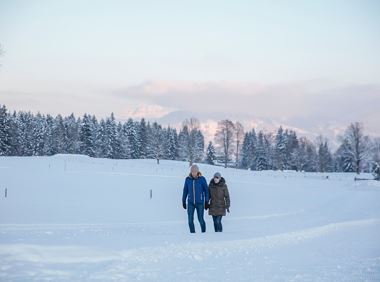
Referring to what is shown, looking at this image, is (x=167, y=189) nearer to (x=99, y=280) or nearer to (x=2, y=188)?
(x=2, y=188)

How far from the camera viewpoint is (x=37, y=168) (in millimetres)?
40406

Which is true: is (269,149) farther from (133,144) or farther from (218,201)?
(218,201)

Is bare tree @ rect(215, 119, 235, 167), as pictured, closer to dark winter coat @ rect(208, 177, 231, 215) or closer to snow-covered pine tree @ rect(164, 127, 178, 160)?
snow-covered pine tree @ rect(164, 127, 178, 160)

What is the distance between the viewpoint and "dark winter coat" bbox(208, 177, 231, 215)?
12570 mm

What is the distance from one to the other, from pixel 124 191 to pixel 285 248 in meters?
22.6

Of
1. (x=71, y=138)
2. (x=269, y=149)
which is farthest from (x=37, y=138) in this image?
(x=269, y=149)

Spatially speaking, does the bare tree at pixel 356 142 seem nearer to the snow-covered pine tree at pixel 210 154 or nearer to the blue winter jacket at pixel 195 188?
the snow-covered pine tree at pixel 210 154

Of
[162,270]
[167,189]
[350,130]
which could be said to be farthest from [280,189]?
[350,130]

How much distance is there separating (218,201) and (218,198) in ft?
0.30

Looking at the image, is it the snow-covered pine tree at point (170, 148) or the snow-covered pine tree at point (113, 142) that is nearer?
the snow-covered pine tree at point (113, 142)

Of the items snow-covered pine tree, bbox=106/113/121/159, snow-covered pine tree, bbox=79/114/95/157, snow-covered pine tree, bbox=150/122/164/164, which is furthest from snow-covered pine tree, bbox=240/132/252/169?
snow-covered pine tree, bbox=79/114/95/157

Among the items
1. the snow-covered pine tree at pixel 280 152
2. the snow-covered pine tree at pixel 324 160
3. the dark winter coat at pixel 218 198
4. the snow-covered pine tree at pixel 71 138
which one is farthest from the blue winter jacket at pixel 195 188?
the snow-covered pine tree at pixel 324 160

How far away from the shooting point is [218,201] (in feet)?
41.5

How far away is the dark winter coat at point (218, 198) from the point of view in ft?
41.2
